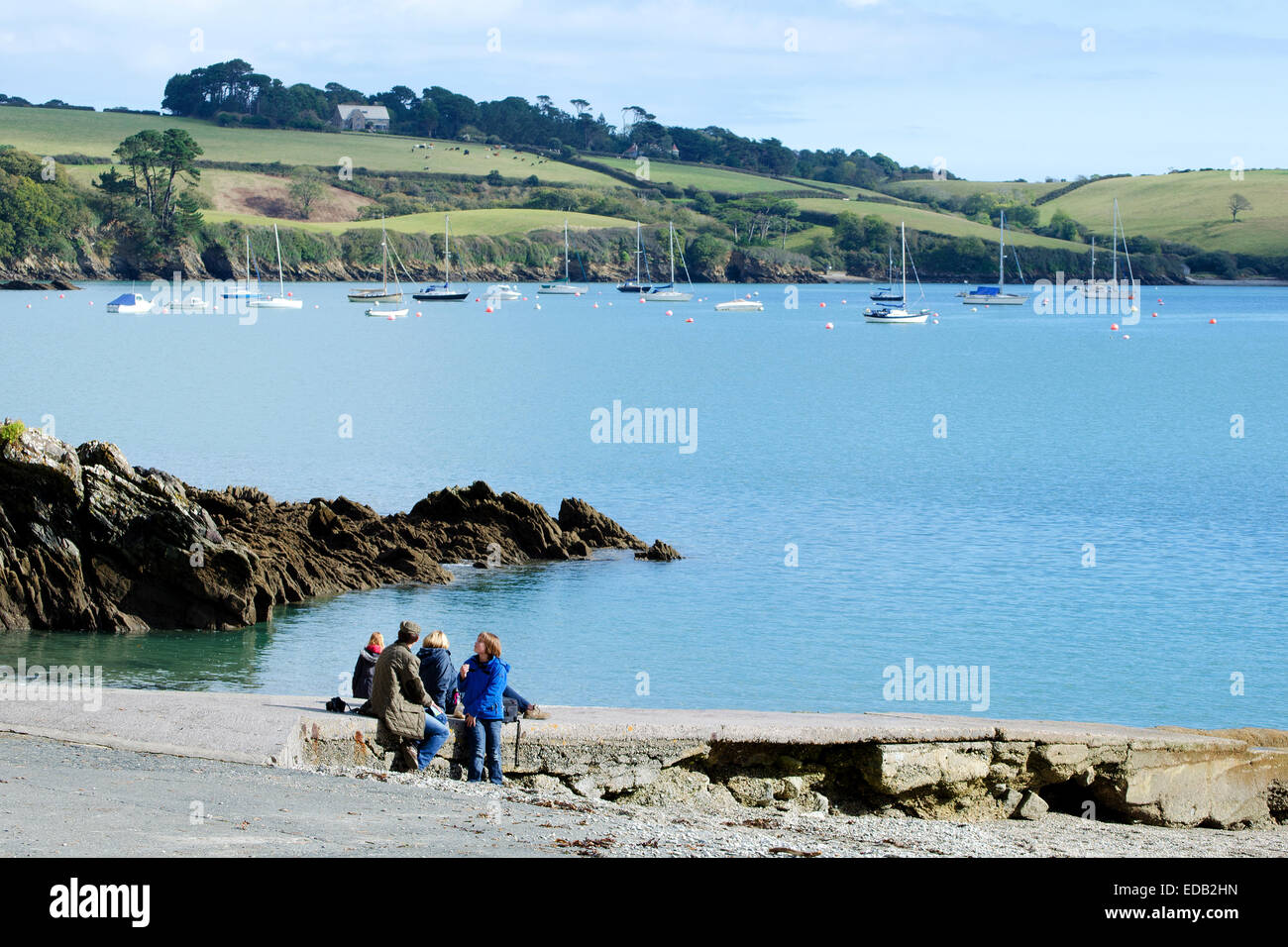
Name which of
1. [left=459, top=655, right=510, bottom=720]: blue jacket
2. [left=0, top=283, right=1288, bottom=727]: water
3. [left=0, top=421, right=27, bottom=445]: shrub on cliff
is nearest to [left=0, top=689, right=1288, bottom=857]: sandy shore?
[left=459, top=655, right=510, bottom=720]: blue jacket

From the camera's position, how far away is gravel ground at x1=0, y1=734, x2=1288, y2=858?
9047 mm

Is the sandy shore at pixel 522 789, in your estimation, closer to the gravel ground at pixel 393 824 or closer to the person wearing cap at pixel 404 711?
the gravel ground at pixel 393 824

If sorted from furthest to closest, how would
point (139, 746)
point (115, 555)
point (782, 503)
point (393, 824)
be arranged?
point (782, 503) → point (115, 555) → point (139, 746) → point (393, 824)

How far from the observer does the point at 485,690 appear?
11.8m

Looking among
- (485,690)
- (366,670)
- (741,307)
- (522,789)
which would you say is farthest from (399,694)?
(741,307)

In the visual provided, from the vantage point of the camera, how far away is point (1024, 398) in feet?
218

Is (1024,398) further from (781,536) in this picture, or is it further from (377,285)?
(377,285)

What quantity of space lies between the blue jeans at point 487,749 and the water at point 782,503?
6.03 m

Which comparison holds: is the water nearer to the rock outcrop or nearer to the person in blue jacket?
the rock outcrop

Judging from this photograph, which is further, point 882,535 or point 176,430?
point 176,430

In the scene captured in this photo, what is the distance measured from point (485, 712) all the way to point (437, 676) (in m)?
1.07

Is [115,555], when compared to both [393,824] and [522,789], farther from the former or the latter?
[393,824]
